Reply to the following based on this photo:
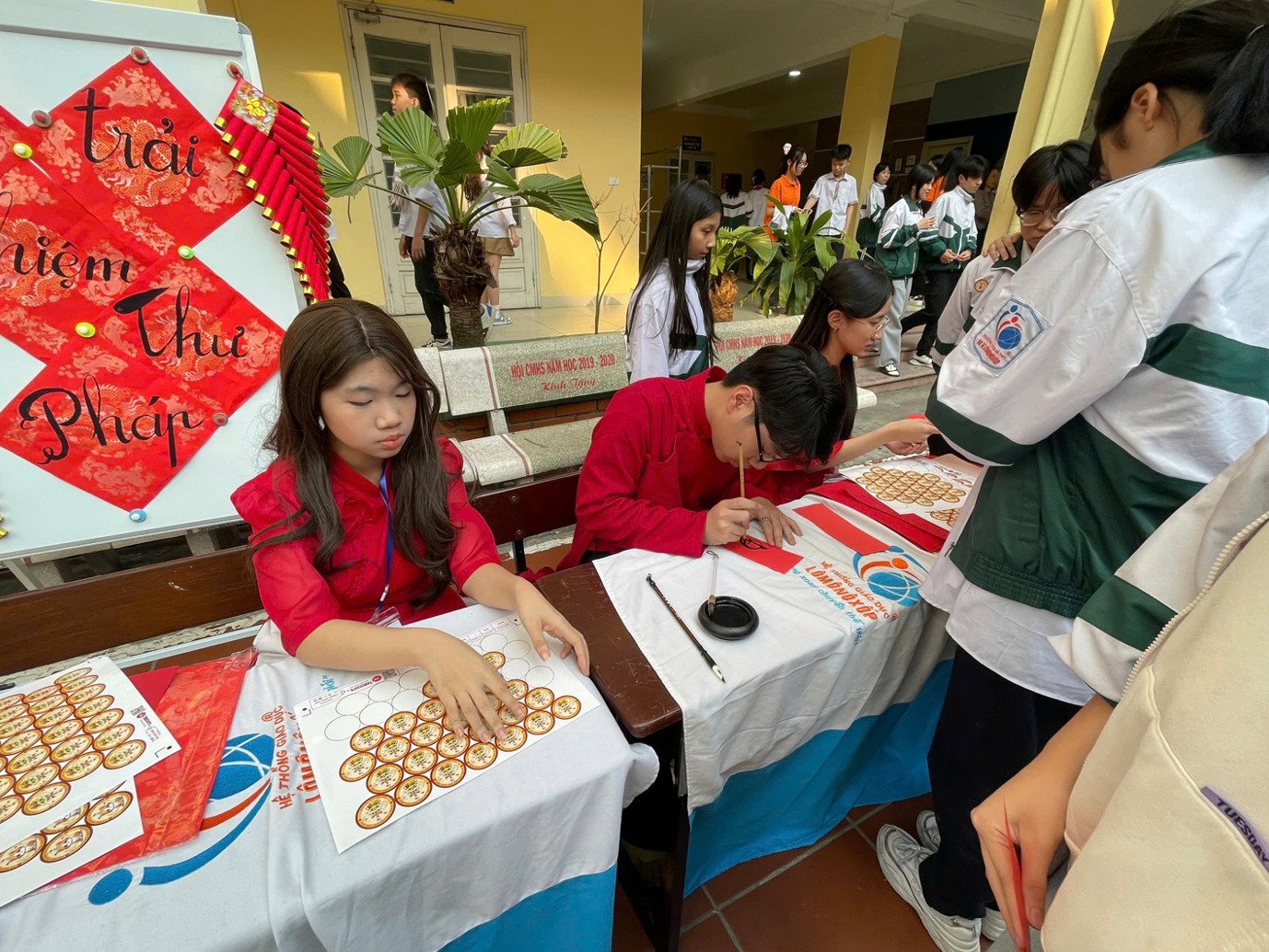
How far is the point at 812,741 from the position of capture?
120 centimetres

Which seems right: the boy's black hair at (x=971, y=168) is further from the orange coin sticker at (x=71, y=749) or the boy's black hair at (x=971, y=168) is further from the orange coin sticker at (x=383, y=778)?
the orange coin sticker at (x=71, y=749)

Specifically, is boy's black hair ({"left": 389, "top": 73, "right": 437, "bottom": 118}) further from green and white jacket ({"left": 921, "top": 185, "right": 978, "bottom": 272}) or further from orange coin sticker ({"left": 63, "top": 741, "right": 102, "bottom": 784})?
green and white jacket ({"left": 921, "top": 185, "right": 978, "bottom": 272})

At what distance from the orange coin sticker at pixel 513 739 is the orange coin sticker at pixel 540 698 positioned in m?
0.05

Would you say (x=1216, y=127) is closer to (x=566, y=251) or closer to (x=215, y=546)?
(x=215, y=546)

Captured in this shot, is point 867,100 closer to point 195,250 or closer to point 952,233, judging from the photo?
point 952,233

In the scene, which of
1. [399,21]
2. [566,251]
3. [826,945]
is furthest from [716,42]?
[826,945]

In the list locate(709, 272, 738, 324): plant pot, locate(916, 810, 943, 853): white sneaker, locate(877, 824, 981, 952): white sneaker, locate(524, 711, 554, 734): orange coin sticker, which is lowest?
locate(916, 810, 943, 853): white sneaker

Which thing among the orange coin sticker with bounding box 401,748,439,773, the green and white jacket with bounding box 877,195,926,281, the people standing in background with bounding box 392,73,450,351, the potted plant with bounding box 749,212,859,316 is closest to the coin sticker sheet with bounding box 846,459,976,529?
the orange coin sticker with bounding box 401,748,439,773

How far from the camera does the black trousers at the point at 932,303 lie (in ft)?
16.4

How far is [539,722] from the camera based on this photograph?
2.71 feet

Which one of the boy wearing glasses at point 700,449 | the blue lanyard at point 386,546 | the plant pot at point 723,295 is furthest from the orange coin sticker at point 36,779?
the plant pot at point 723,295

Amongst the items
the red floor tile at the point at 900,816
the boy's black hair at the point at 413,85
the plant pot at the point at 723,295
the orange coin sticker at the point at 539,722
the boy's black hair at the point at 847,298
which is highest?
the boy's black hair at the point at 413,85

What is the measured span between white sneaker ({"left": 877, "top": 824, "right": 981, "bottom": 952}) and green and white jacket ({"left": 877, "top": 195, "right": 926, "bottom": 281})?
470cm

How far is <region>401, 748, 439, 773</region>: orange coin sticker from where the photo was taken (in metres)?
0.75
